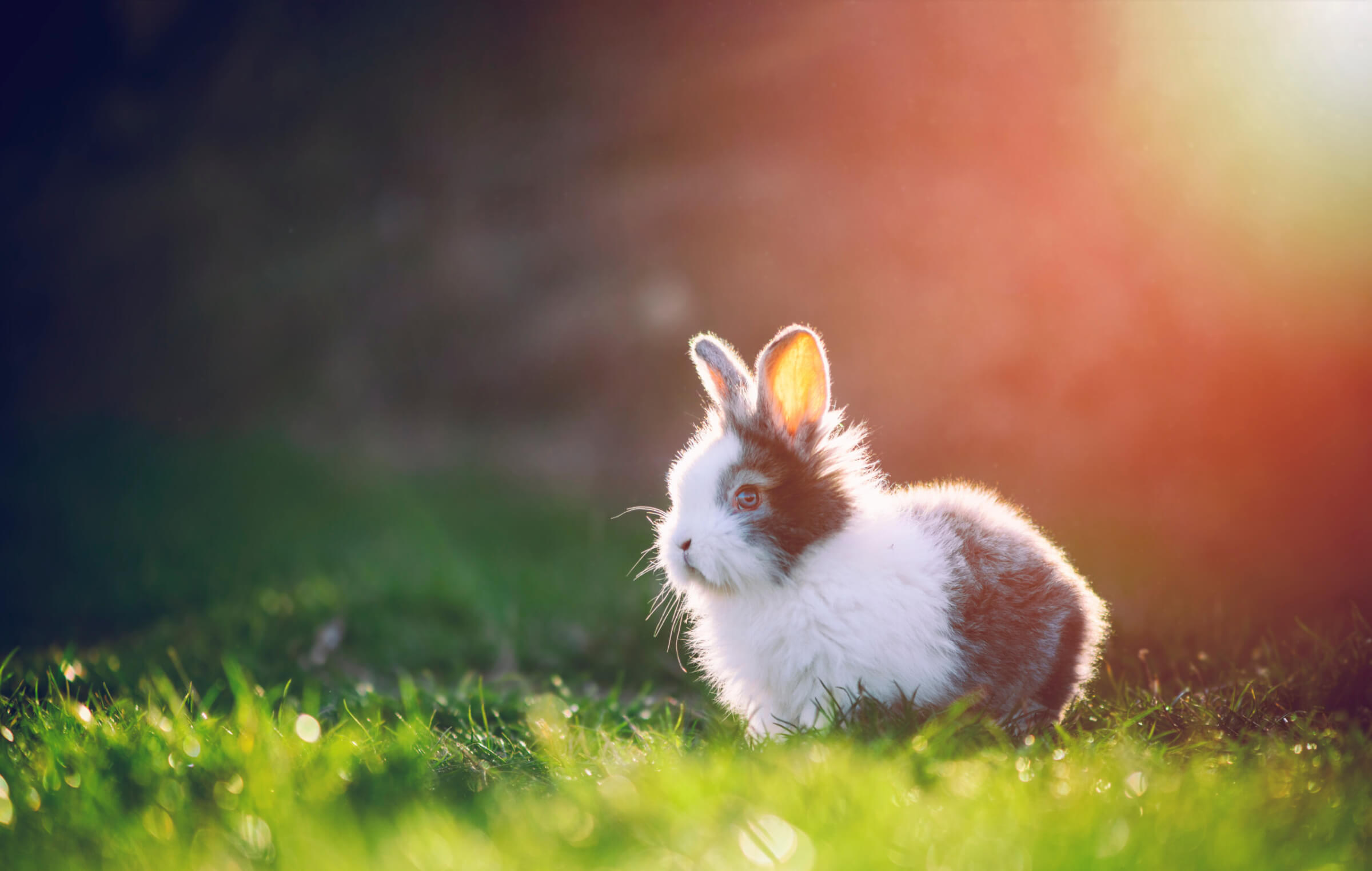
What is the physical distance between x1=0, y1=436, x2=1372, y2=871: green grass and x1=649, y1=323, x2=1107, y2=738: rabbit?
0.17 metres

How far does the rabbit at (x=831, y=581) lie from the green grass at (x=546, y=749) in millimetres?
170

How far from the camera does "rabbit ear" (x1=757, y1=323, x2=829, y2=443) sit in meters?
2.82

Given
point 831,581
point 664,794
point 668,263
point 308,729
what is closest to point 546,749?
point 308,729

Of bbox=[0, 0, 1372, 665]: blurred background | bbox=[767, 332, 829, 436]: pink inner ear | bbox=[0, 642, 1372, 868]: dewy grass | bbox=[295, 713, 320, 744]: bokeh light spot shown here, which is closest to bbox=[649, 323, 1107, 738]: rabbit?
bbox=[767, 332, 829, 436]: pink inner ear

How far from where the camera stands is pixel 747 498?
277 centimetres

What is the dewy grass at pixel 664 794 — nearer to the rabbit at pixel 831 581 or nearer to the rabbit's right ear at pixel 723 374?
the rabbit at pixel 831 581

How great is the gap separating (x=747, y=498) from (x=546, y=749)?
87 centimetres

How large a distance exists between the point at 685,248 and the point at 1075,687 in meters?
4.00

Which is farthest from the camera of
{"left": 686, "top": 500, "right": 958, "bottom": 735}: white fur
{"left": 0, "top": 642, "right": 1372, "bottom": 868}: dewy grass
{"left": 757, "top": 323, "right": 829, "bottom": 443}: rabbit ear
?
{"left": 757, "top": 323, "right": 829, "bottom": 443}: rabbit ear

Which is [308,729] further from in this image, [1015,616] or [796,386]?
[1015,616]

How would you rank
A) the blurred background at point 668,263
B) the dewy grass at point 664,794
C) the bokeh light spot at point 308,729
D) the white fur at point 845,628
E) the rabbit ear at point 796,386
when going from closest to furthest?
the dewy grass at point 664,794 < the bokeh light spot at point 308,729 < the white fur at point 845,628 < the rabbit ear at point 796,386 < the blurred background at point 668,263

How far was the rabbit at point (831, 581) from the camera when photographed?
264 centimetres

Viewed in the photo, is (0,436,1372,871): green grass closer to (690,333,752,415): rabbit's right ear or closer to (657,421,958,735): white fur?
(657,421,958,735): white fur

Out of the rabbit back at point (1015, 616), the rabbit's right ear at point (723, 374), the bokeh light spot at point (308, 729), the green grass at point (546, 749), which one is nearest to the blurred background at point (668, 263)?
the green grass at point (546, 749)
